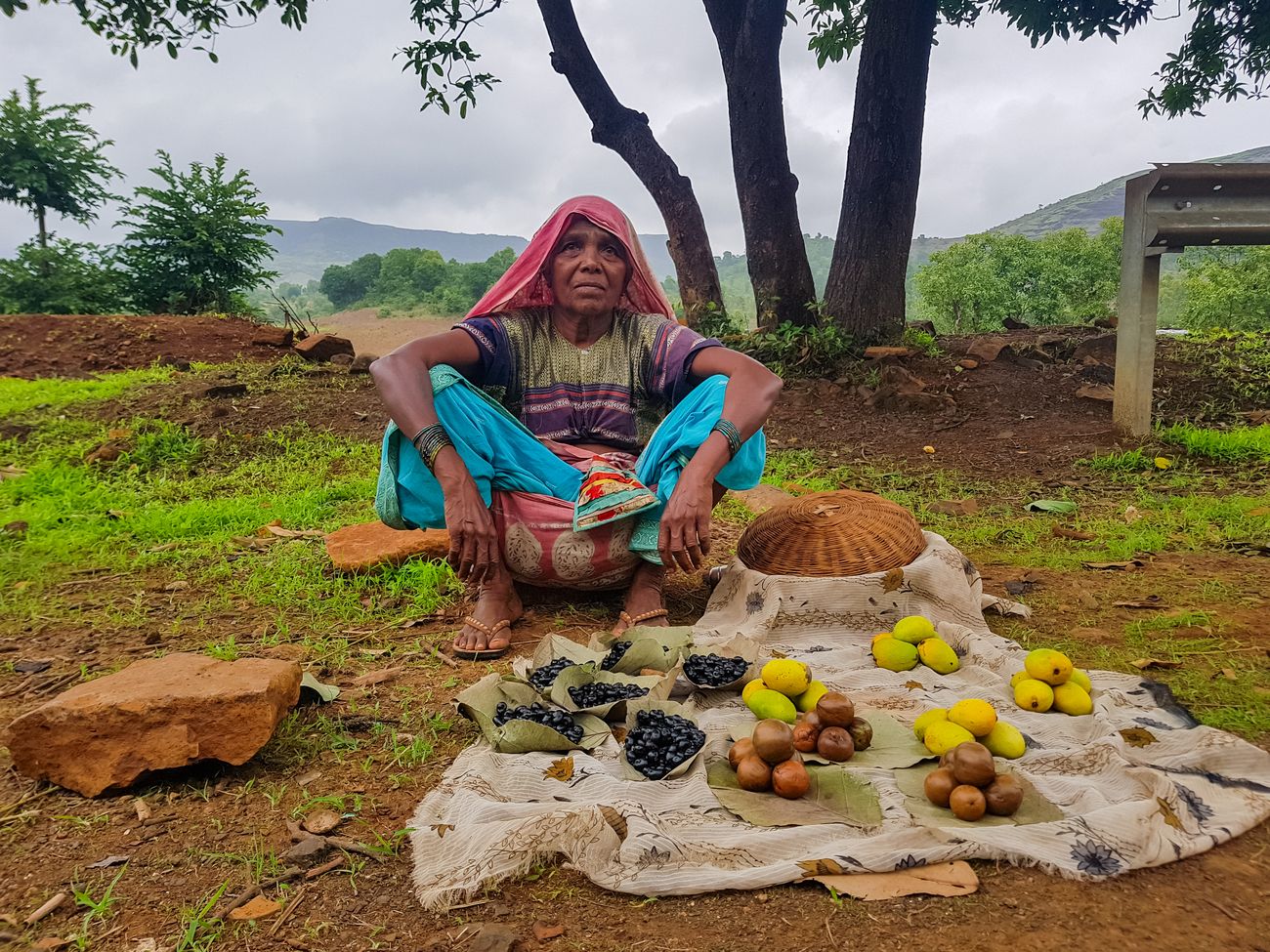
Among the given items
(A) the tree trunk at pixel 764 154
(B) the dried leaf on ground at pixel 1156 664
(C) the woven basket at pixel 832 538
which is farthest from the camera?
(A) the tree trunk at pixel 764 154

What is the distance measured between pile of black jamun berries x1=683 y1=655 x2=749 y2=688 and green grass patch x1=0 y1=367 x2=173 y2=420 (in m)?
7.75

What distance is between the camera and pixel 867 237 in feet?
28.2

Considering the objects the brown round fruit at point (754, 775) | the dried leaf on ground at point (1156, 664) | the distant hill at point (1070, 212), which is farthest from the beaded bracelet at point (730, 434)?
the distant hill at point (1070, 212)

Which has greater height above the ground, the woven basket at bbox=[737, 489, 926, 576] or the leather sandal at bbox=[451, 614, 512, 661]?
the woven basket at bbox=[737, 489, 926, 576]

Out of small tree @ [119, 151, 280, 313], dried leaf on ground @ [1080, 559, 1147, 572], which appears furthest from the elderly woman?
small tree @ [119, 151, 280, 313]

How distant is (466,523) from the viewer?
130 inches

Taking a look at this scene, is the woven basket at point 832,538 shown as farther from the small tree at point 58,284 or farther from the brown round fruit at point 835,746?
the small tree at point 58,284

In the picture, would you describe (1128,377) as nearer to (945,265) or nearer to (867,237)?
(867,237)

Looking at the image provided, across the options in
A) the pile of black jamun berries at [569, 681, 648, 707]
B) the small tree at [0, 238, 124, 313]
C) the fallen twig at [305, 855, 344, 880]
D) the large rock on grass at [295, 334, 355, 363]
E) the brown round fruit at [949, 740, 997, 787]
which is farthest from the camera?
the small tree at [0, 238, 124, 313]

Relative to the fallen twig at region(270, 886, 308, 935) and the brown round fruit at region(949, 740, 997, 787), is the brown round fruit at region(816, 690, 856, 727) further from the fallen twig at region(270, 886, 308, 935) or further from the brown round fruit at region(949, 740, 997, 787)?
the fallen twig at region(270, 886, 308, 935)

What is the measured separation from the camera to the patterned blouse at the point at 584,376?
12.7 ft

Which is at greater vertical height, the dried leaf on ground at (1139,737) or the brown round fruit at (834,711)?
the brown round fruit at (834,711)

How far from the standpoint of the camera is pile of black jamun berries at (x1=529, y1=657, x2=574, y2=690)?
2.87 m

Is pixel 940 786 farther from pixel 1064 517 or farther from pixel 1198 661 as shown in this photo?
pixel 1064 517
